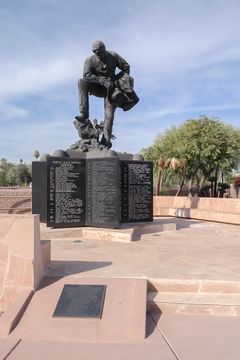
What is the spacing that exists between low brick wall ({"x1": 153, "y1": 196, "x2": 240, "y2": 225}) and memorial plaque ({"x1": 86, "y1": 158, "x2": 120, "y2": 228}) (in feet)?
15.4

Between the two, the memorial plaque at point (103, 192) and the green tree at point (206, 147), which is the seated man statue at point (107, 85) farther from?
the green tree at point (206, 147)

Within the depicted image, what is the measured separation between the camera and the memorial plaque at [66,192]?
835 cm

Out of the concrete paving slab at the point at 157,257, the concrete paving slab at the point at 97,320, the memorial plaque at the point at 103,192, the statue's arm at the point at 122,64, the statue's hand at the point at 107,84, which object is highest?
the statue's arm at the point at 122,64

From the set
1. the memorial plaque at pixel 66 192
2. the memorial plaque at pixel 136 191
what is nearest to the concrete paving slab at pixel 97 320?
the memorial plaque at pixel 66 192

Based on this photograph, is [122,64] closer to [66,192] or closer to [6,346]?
[66,192]

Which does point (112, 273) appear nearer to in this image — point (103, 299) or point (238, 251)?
point (103, 299)

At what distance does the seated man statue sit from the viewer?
984 cm

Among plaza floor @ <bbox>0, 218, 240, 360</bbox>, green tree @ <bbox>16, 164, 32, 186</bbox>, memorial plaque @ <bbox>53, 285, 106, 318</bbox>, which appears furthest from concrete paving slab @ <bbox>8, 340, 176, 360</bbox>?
green tree @ <bbox>16, 164, 32, 186</bbox>

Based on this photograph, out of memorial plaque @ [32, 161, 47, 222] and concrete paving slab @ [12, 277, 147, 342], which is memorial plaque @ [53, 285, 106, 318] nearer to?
concrete paving slab @ [12, 277, 147, 342]

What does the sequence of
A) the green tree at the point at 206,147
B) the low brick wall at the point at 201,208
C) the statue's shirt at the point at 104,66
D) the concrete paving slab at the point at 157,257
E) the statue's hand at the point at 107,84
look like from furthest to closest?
the green tree at the point at 206,147 → the low brick wall at the point at 201,208 → the statue's hand at the point at 107,84 → the statue's shirt at the point at 104,66 → the concrete paving slab at the point at 157,257

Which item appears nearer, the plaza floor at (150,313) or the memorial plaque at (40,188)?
the plaza floor at (150,313)

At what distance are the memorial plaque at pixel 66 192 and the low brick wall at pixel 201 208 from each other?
16.9 ft

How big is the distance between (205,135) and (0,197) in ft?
54.0

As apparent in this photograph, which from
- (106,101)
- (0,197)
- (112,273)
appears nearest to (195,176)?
(0,197)
